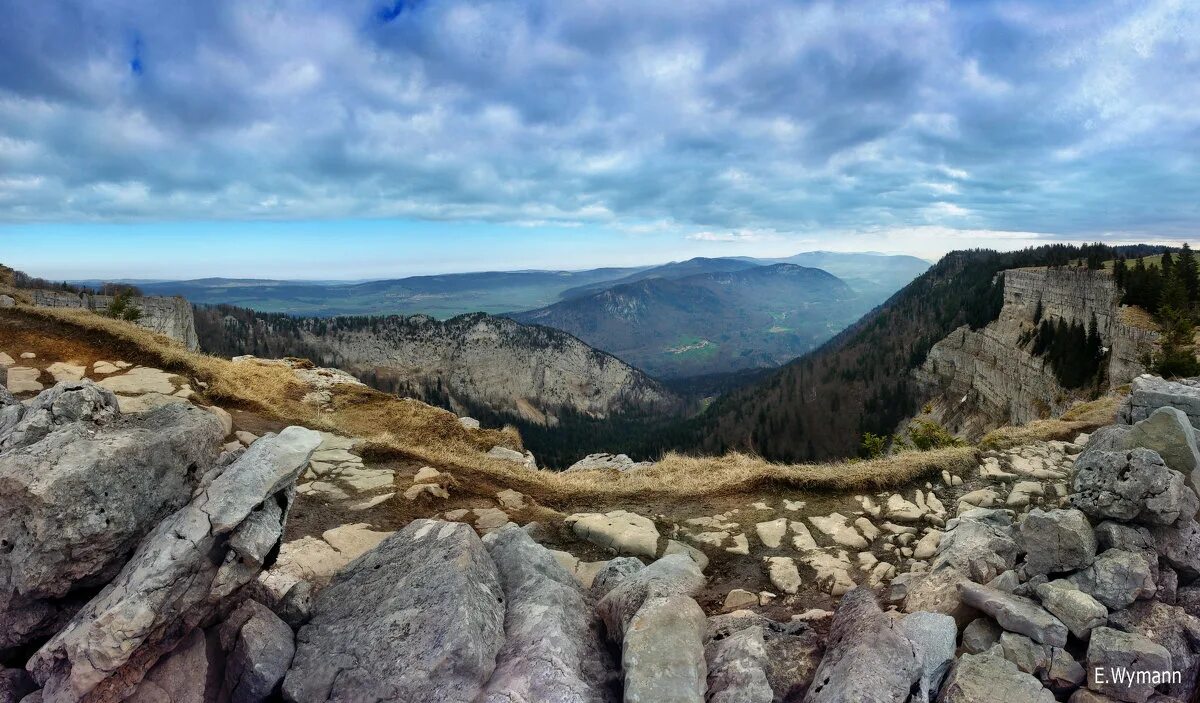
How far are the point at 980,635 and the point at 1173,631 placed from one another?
2.10 metres

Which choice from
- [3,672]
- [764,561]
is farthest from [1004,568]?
[3,672]

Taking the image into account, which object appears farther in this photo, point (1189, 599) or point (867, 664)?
point (1189, 599)

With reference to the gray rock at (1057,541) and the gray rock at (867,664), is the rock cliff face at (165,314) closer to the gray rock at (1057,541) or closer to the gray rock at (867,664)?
the gray rock at (867,664)

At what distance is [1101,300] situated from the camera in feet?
178

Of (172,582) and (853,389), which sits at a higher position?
(172,582)

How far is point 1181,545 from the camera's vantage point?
280 inches

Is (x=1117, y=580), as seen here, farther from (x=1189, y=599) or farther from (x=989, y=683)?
(x=989, y=683)

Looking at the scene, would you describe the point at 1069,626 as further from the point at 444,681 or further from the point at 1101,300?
the point at 1101,300

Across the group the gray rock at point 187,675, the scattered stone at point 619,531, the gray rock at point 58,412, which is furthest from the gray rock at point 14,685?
the scattered stone at point 619,531

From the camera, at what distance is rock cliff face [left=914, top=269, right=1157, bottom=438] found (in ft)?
147

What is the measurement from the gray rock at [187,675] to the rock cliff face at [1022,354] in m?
48.9

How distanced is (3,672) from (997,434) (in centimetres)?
1940

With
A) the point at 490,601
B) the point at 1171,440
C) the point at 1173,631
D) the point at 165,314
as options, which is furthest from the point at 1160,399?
the point at 165,314

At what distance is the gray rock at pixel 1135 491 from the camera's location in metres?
7.16
